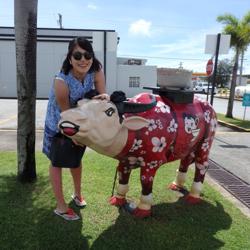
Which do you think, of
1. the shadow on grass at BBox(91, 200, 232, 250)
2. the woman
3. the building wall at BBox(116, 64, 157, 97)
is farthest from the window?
the woman

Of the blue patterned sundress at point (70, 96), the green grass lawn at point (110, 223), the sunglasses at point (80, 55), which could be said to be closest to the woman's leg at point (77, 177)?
the green grass lawn at point (110, 223)

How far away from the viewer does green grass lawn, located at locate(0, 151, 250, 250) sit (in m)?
3.47

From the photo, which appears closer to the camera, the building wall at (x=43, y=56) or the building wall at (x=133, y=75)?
the building wall at (x=43, y=56)

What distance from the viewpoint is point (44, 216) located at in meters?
3.94

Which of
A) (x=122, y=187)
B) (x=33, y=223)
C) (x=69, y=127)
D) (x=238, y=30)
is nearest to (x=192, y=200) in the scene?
(x=122, y=187)

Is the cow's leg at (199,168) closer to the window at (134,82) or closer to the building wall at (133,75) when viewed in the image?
the building wall at (133,75)

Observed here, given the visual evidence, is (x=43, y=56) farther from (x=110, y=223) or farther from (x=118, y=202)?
(x=110, y=223)

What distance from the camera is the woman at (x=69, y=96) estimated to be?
343 centimetres

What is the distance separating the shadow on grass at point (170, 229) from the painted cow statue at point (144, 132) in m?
0.20

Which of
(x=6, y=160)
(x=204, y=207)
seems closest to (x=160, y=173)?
(x=204, y=207)

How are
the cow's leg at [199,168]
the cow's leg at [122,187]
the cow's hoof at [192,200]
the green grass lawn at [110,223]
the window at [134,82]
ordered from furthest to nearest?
1. the window at [134,82]
2. the cow's hoof at [192,200]
3. the cow's leg at [199,168]
4. the cow's leg at [122,187]
5. the green grass lawn at [110,223]

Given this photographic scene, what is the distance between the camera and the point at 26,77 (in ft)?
15.4

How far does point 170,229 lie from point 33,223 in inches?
59.3

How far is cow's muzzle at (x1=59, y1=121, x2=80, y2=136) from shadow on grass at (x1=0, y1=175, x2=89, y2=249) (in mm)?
1183
